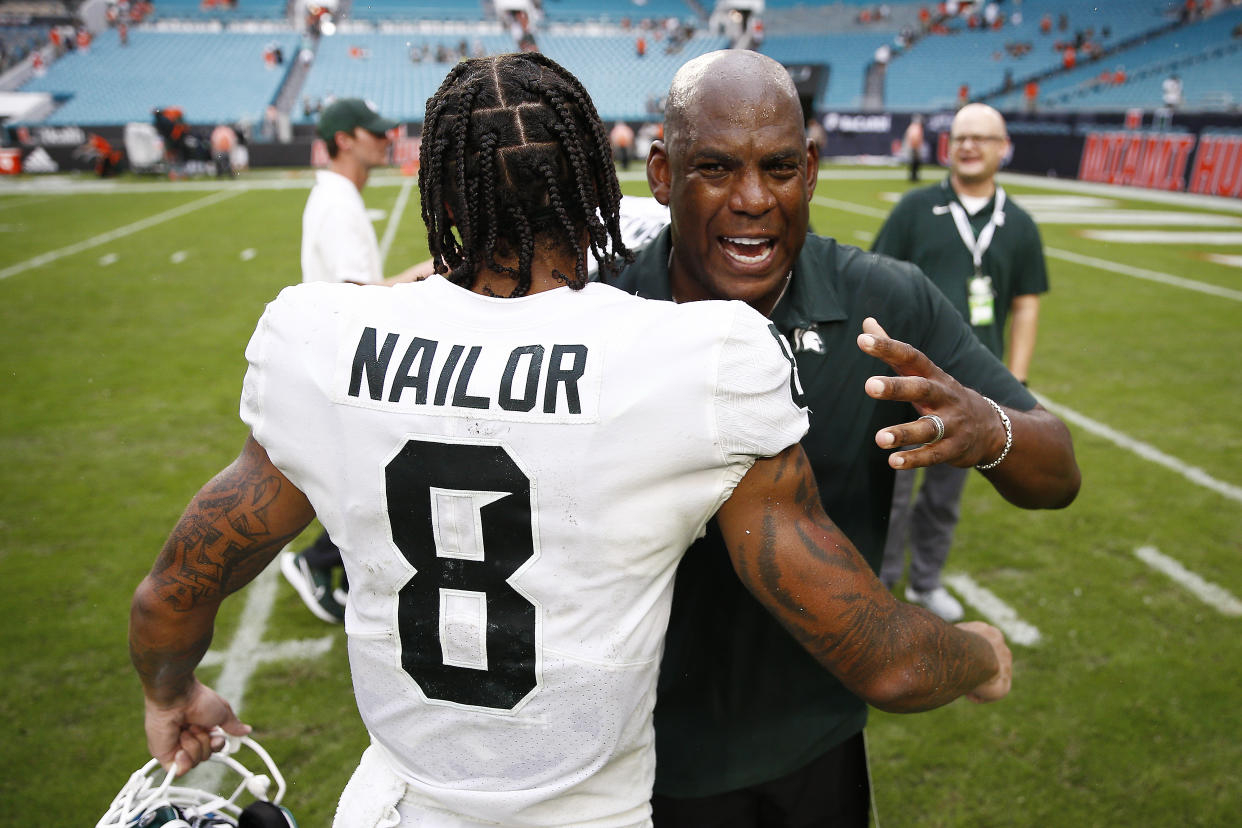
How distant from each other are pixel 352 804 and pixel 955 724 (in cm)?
282

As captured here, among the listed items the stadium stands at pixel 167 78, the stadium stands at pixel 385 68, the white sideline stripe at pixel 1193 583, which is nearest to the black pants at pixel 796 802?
the white sideline stripe at pixel 1193 583

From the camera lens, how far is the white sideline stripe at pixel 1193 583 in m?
4.19

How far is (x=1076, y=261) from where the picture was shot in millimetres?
12125

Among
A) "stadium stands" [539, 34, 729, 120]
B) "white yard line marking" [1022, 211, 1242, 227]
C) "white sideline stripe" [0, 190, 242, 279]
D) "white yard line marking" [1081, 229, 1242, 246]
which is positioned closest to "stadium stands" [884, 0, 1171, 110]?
"stadium stands" [539, 34, 729, 120]

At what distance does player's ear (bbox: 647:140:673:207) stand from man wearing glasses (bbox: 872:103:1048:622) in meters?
2.50

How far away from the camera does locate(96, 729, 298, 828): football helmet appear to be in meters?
1.58

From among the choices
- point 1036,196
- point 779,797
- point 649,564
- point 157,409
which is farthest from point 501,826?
point 1036,196

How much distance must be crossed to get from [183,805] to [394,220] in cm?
1551

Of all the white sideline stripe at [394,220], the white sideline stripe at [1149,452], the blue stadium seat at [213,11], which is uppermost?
the blue stadium seat at [213,11]

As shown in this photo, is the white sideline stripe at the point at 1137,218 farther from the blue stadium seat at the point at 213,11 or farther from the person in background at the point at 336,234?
the blue stadium seat at the point at 213,11

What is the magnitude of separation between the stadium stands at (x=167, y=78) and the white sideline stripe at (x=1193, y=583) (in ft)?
110

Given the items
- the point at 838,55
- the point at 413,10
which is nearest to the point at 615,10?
the point at 413,10

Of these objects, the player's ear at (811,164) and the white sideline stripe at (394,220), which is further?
the white sideline stripe at (394,220)

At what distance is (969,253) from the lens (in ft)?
14.1
